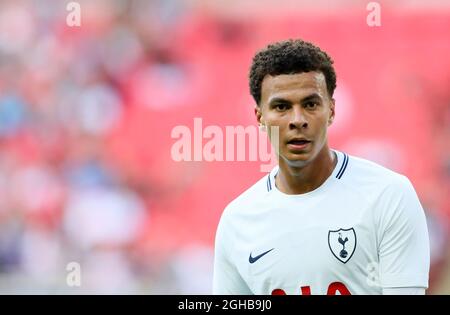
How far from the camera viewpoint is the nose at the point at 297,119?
3.19 metres

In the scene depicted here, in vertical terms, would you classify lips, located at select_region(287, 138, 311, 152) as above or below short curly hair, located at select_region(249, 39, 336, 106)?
below

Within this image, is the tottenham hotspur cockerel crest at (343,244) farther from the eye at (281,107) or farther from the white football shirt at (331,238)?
the eye at (281,107)

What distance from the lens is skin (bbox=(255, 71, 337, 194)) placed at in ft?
10.6

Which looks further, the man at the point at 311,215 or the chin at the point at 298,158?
the chin at the point at 298,158

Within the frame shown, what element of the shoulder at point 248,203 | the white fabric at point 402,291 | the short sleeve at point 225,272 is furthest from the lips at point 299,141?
the white fabric at point 402,291

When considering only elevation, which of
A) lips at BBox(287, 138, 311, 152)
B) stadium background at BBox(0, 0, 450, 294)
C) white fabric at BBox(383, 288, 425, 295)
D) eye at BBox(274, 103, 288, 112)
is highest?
stadium background at BBox(0, 0, 450, 294)

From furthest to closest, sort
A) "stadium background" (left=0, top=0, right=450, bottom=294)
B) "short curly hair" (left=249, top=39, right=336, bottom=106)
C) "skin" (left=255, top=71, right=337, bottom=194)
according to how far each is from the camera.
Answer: "stadium background" (left=0, top=0, right=450, bottom=294)
"short curly hair" (left=249, top=39, right=336, bottom=106)
"skin" (left=255, top=71, right=337, bottom=194)

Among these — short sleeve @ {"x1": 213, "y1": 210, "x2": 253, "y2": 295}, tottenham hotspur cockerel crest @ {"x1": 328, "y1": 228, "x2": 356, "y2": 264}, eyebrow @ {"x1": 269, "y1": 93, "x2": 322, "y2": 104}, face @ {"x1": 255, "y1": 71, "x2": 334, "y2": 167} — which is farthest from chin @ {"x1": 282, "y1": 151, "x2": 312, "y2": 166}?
short sleeve @ {"x1": 213, "y1": 210, "x2": 253, "y2": 295}

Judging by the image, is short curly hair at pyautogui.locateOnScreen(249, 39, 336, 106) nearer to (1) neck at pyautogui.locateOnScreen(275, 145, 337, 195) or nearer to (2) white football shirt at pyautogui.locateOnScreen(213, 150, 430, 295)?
(1) neck at pyautogui.locateOnScreen(275, 145, 337, 195)

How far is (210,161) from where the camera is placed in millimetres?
7742

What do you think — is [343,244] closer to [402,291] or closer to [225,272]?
[402,291]

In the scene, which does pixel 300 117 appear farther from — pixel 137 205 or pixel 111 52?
pixel 111 52

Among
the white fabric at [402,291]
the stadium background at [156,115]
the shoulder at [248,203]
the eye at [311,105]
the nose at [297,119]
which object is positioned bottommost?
the white fabric at [402,291]
